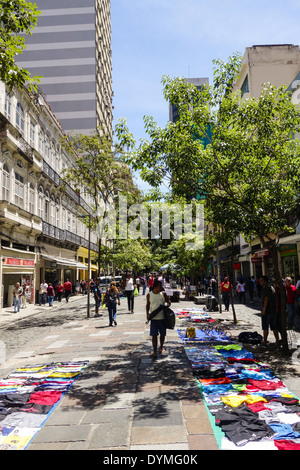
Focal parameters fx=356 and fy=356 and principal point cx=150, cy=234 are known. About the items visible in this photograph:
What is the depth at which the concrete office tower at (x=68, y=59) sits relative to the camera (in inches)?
1730

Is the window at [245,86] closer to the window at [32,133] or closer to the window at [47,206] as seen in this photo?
the window at [32,133]

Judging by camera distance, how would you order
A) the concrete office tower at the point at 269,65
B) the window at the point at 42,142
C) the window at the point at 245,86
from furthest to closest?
the window at the point at 245,86 < the concrete office tower at the point at 269,65 < the window at the point at 42,142

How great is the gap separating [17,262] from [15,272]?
0.60m

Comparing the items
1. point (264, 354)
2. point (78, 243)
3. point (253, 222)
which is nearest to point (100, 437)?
point (264, 354)

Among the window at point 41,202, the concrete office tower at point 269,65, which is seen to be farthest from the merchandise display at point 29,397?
the concrete office tower at point 269,65

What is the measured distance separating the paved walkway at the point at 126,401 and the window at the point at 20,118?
1655 centimetres

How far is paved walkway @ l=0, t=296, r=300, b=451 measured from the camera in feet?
12.8

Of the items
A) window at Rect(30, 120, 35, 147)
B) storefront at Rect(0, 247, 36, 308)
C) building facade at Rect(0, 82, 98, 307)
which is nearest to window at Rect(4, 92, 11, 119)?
building facade at Rect(0, 82, 98, 307)

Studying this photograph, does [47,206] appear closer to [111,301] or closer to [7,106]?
[7,106]

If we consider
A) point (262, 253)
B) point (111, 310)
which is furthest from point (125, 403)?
point (262, 253)

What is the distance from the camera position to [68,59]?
44.6 metres

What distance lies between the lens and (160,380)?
19.7 feet
